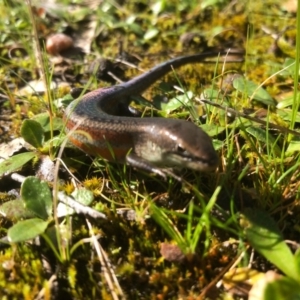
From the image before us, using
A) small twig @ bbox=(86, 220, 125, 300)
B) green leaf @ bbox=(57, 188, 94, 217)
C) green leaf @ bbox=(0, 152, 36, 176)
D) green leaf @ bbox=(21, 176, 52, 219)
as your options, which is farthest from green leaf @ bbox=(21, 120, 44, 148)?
small twig @ bbox=(86, 220, 125, 300)

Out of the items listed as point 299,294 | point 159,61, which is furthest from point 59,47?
point 299,294

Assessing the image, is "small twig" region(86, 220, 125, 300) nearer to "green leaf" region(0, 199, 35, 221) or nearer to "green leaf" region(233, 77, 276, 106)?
"green leaf" region(0, 199, 35, 221)

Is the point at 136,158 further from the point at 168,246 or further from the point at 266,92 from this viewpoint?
the point at 266,92

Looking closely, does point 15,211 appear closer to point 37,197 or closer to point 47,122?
point 37,197

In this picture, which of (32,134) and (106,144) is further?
(32,134)

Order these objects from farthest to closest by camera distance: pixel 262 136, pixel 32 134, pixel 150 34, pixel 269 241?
pixel 150 34
pixel 32 134
pixel 262 136
pixel 269 241

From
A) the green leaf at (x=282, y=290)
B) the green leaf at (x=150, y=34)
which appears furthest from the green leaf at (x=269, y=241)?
the green leaf at (x=150, y=34)

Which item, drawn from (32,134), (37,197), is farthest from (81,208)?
(32,134)
